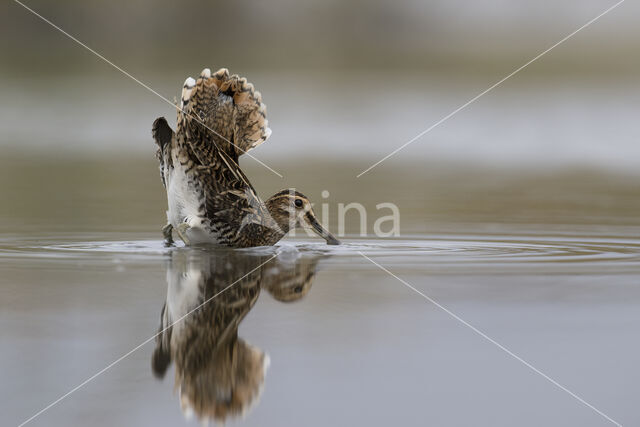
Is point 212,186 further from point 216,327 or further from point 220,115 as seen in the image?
point 216,327

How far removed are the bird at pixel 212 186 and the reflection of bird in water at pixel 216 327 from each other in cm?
71

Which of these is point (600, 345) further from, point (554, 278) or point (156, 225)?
point (156, 225)

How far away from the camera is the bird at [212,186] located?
7621mm

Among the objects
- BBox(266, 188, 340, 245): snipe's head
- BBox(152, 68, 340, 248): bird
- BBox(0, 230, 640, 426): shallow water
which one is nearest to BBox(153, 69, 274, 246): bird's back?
BBox(152, 68, 340, 248): bird

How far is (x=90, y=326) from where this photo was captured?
14.2 feet

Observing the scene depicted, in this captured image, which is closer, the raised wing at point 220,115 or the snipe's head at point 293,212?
the raised wing at point 220,115

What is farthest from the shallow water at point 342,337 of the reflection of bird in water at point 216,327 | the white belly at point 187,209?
the white belly at point 187,209

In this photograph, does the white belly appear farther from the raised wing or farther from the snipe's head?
the snipe's head

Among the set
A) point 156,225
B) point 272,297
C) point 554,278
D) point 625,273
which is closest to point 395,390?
point 272,297

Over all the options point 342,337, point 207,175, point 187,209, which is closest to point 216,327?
point 342,337

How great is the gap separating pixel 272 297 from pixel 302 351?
1.28 m

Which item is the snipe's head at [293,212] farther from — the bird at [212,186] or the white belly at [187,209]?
the white belly at [187,209]

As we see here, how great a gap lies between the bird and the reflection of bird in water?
28.0 inches

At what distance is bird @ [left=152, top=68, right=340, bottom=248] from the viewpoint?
762 cm
